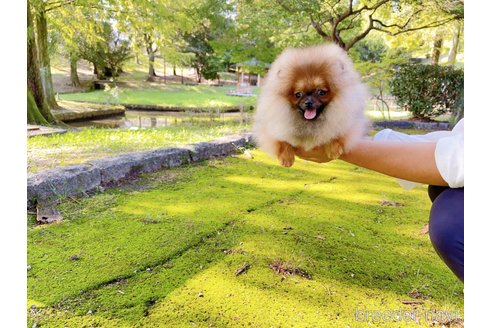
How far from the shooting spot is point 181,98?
30.0 feet

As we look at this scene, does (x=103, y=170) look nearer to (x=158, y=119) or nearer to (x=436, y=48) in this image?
(x=158, y=119)

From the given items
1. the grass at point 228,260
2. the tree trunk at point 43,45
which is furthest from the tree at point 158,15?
the grass at point 228,260

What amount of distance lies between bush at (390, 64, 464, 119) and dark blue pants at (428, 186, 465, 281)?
17.0ft

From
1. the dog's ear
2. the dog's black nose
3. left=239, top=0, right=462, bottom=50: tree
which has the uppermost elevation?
left=239, top=0, right=462, bottom=50: tree

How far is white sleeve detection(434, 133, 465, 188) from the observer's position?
642mm

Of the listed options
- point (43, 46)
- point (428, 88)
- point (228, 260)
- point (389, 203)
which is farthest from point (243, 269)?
point (43, 46)

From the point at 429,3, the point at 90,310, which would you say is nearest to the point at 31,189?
the point at 90,310

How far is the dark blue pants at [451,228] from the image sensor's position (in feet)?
2.11

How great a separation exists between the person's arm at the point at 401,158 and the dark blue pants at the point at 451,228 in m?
0.04

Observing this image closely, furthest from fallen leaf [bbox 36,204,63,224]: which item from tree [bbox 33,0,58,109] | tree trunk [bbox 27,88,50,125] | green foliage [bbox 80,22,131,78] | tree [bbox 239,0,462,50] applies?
green foliage [bbox 80,22,131,78]

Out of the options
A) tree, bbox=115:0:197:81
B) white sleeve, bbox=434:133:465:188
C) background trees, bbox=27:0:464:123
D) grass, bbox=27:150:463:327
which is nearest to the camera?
white sleeve, bbox=434:133:465:188

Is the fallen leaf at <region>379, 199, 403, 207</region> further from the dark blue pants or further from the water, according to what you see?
the water

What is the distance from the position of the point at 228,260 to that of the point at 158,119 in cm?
607

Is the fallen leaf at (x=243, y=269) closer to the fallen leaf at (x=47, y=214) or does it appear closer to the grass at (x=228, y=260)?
the grass at (x=228, y=260)
